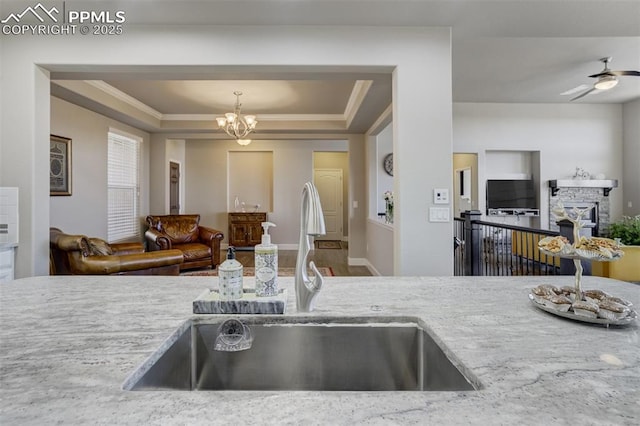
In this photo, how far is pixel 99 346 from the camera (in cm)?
83

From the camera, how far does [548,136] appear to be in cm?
672

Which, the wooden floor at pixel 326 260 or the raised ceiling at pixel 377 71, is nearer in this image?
the raised ceiling at pixel 377 71

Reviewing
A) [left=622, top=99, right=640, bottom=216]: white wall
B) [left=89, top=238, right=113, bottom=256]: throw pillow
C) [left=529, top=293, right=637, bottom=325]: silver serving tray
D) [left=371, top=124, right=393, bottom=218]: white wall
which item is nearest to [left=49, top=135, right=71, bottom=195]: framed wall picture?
[left=89, top=238, right=113, bottom=256]: throw pillow

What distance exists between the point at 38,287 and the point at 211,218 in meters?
6.73

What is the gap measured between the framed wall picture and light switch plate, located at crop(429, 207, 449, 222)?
440 cm

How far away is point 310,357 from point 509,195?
7.05 metres

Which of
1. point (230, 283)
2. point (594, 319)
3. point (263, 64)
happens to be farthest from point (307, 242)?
point (263, 64)

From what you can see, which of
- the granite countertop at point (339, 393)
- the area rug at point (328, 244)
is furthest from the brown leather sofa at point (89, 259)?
the area rug at point (328, 244)

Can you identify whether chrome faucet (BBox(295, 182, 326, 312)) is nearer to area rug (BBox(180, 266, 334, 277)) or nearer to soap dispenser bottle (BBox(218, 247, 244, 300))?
soap dispenser bottle (BBox(218, 247, 244, 300))

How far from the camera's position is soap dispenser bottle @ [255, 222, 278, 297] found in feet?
3.65

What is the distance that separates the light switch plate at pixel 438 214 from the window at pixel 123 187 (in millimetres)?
4950

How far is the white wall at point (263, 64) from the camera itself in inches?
98.9

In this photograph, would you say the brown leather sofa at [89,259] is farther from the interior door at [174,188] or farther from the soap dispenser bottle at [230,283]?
the interior door at [174,188]

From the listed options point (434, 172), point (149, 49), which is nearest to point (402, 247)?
point (434, 172)
